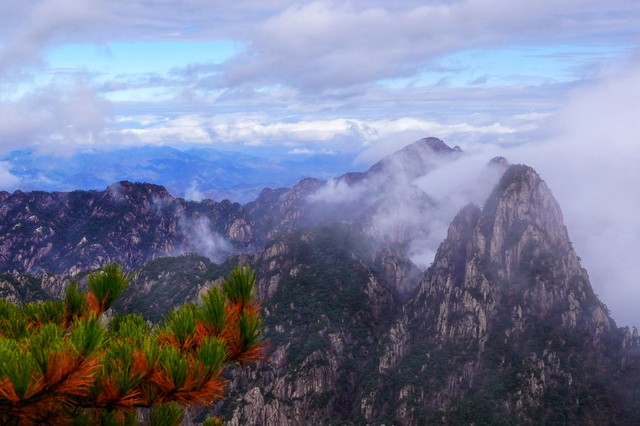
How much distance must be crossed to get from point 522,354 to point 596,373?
2655 cm

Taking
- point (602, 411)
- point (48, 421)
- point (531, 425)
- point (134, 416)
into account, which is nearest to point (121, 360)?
point (48, 421)

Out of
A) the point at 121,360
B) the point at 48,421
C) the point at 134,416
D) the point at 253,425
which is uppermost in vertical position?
the point at 121,360

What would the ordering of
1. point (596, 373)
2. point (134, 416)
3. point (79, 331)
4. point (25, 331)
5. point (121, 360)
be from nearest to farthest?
point (79, 331)
point (121, 360)
point (134, 416)
point (25, 331)
point (596, 373)

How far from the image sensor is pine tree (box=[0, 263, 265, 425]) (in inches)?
333

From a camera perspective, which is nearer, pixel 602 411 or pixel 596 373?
pixel 602 411

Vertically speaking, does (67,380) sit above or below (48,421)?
above

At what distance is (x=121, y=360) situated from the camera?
31.5 ft

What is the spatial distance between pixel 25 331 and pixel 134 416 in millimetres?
3606

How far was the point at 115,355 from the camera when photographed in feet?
32.1

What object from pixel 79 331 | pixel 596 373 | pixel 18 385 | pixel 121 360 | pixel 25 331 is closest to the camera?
pixel 18 385

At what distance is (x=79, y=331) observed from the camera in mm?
9008

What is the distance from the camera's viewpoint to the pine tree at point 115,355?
847 cm

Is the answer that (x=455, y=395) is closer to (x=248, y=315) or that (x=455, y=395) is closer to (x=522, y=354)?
(x=522, y=354)

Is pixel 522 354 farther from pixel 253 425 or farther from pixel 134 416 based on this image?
pixel 134 416
